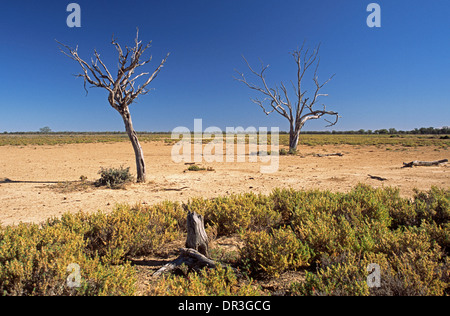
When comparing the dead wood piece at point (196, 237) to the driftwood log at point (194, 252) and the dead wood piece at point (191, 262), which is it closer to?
the driftwood log at point (194, 252)

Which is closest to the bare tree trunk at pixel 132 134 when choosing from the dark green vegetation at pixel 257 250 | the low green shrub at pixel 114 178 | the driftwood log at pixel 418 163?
the low green shrub at pixel 114 178

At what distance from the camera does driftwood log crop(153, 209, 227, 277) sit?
3.19m

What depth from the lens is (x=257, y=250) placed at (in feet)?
10.8

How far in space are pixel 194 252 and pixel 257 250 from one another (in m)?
0.87

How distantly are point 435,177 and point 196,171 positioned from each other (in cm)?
1020

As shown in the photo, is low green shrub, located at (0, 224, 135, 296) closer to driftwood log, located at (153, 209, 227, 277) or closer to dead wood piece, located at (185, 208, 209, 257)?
driftwood log, located at (153, 209, 227, 277)

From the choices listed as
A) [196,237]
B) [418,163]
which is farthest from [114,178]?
[418,163]

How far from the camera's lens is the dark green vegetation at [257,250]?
2.48 metres

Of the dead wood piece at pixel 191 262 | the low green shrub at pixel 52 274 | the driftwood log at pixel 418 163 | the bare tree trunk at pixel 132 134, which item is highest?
the bare tree trunk at pixel 132 134

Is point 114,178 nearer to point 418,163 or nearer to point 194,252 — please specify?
point 194,252

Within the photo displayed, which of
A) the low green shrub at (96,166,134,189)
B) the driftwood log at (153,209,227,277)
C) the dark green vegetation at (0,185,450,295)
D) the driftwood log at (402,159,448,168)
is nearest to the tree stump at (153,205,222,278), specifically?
the driftwood log at (153,209,227,277)

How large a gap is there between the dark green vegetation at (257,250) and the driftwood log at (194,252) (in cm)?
18

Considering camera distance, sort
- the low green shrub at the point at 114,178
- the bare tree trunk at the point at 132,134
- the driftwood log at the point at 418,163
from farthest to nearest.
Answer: the driftwood log at the point at 418,163, the bare tree trunk at the point at 132,134, the low green shrub at the point at 114,178
